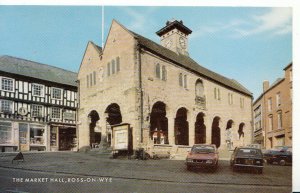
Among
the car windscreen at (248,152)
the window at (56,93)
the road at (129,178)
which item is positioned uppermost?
the window at (56,93)

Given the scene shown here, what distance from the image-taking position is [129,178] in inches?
290

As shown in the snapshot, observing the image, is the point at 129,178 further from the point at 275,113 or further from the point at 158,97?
the point at 275,113

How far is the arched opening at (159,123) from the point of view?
1171cm

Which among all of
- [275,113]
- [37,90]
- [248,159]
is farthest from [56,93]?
[275,113]

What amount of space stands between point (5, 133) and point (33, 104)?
141 cm

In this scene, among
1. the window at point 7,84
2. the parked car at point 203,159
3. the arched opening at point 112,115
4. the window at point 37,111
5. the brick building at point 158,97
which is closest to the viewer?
the parked car at point 203,159

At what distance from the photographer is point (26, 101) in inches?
395

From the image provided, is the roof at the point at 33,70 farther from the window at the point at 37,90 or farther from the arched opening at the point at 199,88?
the arched opening at the point at 199,88

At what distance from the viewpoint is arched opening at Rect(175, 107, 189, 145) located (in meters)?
11.0

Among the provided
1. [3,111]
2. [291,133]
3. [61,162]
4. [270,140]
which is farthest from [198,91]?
[3,111]

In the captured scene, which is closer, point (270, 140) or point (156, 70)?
point (270, 140)

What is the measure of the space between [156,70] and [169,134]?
2.50 metres

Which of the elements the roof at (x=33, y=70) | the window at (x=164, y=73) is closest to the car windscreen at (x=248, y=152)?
the window at (x=164, y=73)

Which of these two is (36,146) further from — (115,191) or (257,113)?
(257,113)
